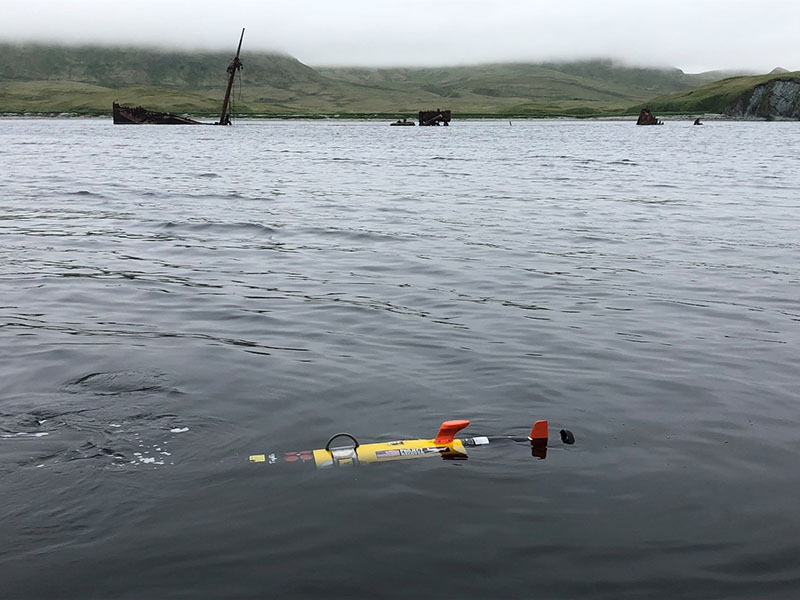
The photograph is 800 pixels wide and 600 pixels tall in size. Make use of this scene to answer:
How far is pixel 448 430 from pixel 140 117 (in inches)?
6139

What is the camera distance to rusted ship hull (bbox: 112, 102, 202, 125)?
14775cm

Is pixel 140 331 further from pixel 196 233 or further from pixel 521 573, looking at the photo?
pixel 196 233

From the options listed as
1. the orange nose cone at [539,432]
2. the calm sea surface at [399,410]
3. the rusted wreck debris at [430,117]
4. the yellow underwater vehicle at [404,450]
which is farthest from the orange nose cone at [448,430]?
the rusted wreck debris at [430,117]

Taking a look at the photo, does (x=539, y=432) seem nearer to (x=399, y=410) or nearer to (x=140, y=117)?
(x=399, y=410)

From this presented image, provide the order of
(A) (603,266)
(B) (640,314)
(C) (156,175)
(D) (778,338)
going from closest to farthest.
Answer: (D) (778,338) < (B) (640,314) < (A) (603,266) < (C) (156,175)

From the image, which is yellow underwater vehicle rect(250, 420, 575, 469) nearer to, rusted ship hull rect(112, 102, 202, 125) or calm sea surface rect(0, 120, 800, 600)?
calm sea surface rect(0, 120, 800, 600)

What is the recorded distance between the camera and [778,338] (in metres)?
12.2

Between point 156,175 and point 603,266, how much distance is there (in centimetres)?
3029

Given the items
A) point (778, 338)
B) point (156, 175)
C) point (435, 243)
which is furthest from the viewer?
point (156, 175)

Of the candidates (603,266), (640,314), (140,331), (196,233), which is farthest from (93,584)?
(196,233)

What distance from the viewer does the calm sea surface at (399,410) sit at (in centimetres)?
618

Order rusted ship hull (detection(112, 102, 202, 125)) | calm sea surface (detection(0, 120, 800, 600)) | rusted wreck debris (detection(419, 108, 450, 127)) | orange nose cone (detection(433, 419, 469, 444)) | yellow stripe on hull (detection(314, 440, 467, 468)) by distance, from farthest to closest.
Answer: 1. rusted wreck debris (detection(419, 108, 450, 127))
2. rusted ship hull (detection(112, 102, 202, 125))
3. orange nose cone (detection(433, 419, 469, 444))
4. yellow stripe on hull (detection(314, 440, 467, 468))
5. calm sea surface (detection(0, 120, 800, 600))

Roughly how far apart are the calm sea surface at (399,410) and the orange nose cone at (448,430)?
1.17 feet

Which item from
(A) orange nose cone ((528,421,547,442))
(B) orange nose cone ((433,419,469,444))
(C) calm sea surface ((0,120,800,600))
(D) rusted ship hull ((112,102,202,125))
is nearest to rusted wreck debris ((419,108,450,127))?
(D) rusted ship hull ((112,102,202,125))
